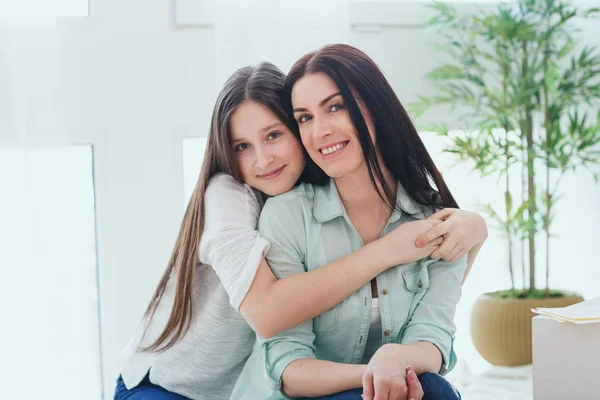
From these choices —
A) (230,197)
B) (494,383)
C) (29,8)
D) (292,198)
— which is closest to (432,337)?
(292,198)

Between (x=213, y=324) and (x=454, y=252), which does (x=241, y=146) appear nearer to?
(x=213, y=324)

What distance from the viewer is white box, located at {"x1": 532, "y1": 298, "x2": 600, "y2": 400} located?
1.42 m

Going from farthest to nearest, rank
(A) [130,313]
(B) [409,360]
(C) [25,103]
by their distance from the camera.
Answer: (A) [130,313], (C) [25,103], (B) [409,360]

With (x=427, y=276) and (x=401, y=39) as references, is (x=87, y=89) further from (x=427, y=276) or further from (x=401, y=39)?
(x=427, y=276)

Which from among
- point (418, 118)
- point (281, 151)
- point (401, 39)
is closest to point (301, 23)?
point (401, 39)

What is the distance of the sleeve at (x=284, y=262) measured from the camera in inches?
57.2

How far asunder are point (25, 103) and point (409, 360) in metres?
1.73

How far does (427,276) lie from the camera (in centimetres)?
157

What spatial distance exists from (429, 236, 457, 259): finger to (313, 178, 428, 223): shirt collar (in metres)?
0.12

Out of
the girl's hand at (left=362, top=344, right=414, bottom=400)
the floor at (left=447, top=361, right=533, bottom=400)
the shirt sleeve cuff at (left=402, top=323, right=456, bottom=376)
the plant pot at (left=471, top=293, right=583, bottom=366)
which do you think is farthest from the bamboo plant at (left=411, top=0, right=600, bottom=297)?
the girl's hand at (left=362, top=344, right=414, bottom=400)

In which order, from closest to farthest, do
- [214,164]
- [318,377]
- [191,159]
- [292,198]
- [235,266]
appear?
[318,377] < [235,266] < [292,198] < [214,164] < [191,159]

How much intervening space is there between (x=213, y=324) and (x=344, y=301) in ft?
1.07

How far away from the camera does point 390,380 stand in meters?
1.25

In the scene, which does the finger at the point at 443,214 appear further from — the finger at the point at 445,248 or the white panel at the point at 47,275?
the white panel at the point at 47,275
